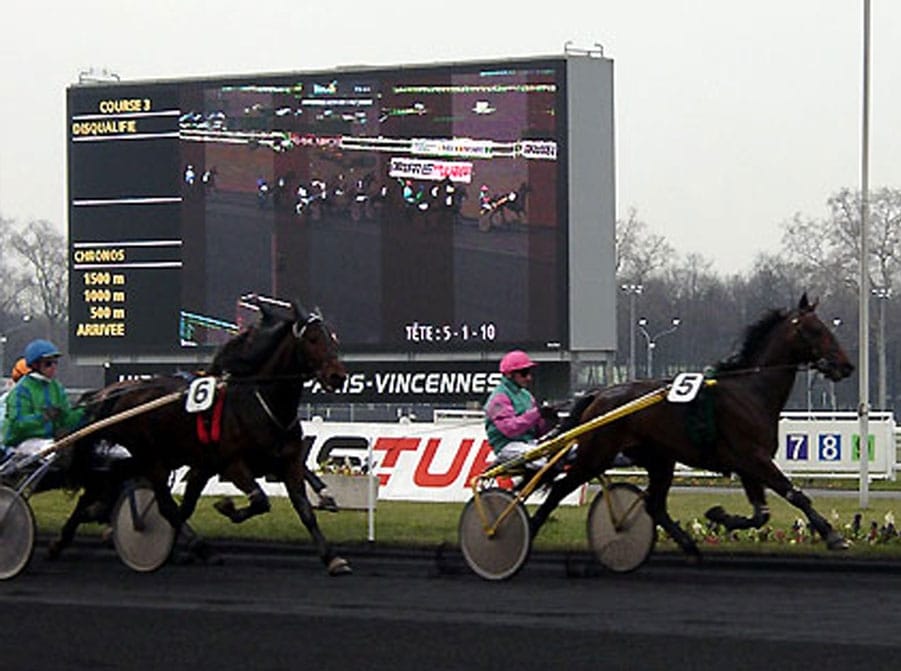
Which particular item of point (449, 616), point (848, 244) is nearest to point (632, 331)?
point (848, 244)

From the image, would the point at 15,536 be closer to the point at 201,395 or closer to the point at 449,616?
the point at 201,395

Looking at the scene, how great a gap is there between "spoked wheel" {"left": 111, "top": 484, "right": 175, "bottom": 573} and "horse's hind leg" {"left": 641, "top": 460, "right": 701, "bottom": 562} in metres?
3.27

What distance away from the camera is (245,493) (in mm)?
12953

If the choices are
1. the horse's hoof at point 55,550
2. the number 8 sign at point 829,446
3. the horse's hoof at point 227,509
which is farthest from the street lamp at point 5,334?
the horse's hoof at point 227,509

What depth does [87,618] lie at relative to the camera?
401 inches

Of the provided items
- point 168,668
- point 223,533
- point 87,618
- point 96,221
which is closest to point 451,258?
point 96,221

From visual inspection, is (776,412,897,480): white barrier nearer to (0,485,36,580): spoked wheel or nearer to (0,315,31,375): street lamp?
(0,485,36,580): spoked wheel

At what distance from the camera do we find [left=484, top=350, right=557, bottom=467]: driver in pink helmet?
13.1 m

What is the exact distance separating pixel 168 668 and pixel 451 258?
14824 mm

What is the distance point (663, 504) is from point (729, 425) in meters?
0.76

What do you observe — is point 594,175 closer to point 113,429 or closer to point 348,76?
point 348,76

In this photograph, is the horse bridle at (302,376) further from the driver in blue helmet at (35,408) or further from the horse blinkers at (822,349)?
the horse blinkers at (822,349)

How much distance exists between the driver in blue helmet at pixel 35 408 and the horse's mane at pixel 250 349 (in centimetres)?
114

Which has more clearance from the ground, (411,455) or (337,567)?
(411,455)
